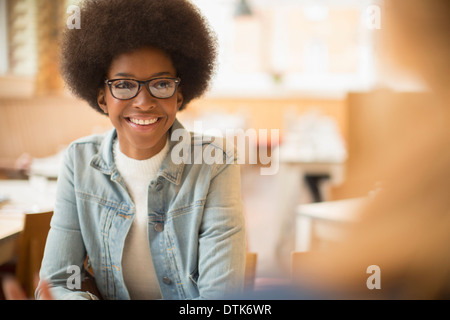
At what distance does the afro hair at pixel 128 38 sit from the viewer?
829mm

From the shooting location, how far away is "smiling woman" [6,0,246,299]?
831 millimetres

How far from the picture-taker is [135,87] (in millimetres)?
815

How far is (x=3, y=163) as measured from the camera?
2873 millimetres

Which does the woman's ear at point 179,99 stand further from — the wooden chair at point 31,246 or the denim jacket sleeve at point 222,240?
the wooden chair at point 31,246

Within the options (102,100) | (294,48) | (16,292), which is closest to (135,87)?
(102,100)

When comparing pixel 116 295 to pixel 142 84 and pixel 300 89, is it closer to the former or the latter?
pixel 142 84

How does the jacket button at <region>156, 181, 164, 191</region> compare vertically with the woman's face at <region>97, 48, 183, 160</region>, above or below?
below

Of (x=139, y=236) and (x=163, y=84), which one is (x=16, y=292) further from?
(x=163, y=84)

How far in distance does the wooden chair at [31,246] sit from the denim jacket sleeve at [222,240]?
15.5 inches

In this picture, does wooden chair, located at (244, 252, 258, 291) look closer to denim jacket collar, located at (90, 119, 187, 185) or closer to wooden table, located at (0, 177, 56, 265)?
denim jacket collar, located at (90, 119, 187, 185)

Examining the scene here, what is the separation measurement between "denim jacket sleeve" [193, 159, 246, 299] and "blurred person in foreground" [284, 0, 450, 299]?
1.26 ft

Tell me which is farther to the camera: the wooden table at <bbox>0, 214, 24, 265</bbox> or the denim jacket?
the wooden table at <bbox>0, 214, 24, 265</bbox>

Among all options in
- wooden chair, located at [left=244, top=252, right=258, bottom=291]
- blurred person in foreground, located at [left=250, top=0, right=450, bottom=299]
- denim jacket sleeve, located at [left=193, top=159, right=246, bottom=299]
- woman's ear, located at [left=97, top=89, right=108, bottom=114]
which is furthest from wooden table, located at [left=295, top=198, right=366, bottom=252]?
blurred person in foreground, located at [left=250, top=0, right=450, bottom=299]
